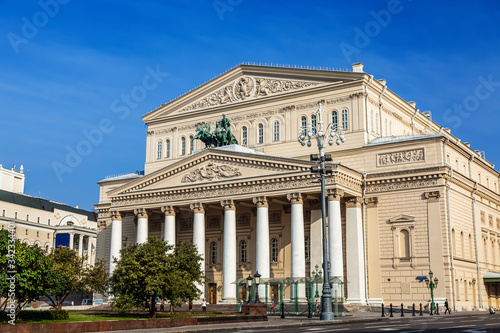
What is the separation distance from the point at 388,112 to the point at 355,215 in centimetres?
1503

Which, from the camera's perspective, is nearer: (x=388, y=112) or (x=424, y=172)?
(x=424, y=172)

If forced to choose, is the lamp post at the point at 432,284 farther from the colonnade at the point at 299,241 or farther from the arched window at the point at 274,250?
the arched window at the point at 274,250

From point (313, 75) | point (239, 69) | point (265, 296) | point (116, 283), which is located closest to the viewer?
point (116, 283)

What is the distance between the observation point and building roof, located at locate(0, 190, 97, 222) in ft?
318

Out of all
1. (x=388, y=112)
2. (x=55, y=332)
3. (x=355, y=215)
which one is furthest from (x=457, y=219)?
(x=55, y=332)

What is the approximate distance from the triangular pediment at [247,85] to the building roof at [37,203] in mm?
38176

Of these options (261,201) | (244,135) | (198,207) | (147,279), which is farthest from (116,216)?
(147,279)

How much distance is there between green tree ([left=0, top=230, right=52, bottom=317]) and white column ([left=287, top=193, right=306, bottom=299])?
24.3 metres

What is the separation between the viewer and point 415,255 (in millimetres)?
50531

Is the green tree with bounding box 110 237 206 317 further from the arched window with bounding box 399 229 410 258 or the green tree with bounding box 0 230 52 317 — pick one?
the arched window with bounding box 399 229 410 258

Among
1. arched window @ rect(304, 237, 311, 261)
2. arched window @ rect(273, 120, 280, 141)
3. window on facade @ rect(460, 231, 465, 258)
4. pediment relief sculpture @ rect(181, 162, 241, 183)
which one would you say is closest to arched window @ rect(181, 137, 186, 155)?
pediment relief sculpture @ rect(181, 162, 241, 183)

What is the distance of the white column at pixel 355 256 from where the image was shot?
50.1 metres

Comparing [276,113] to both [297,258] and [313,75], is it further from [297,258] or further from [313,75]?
[297,258]

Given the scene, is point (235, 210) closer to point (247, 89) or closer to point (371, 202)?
point (371, 202)
